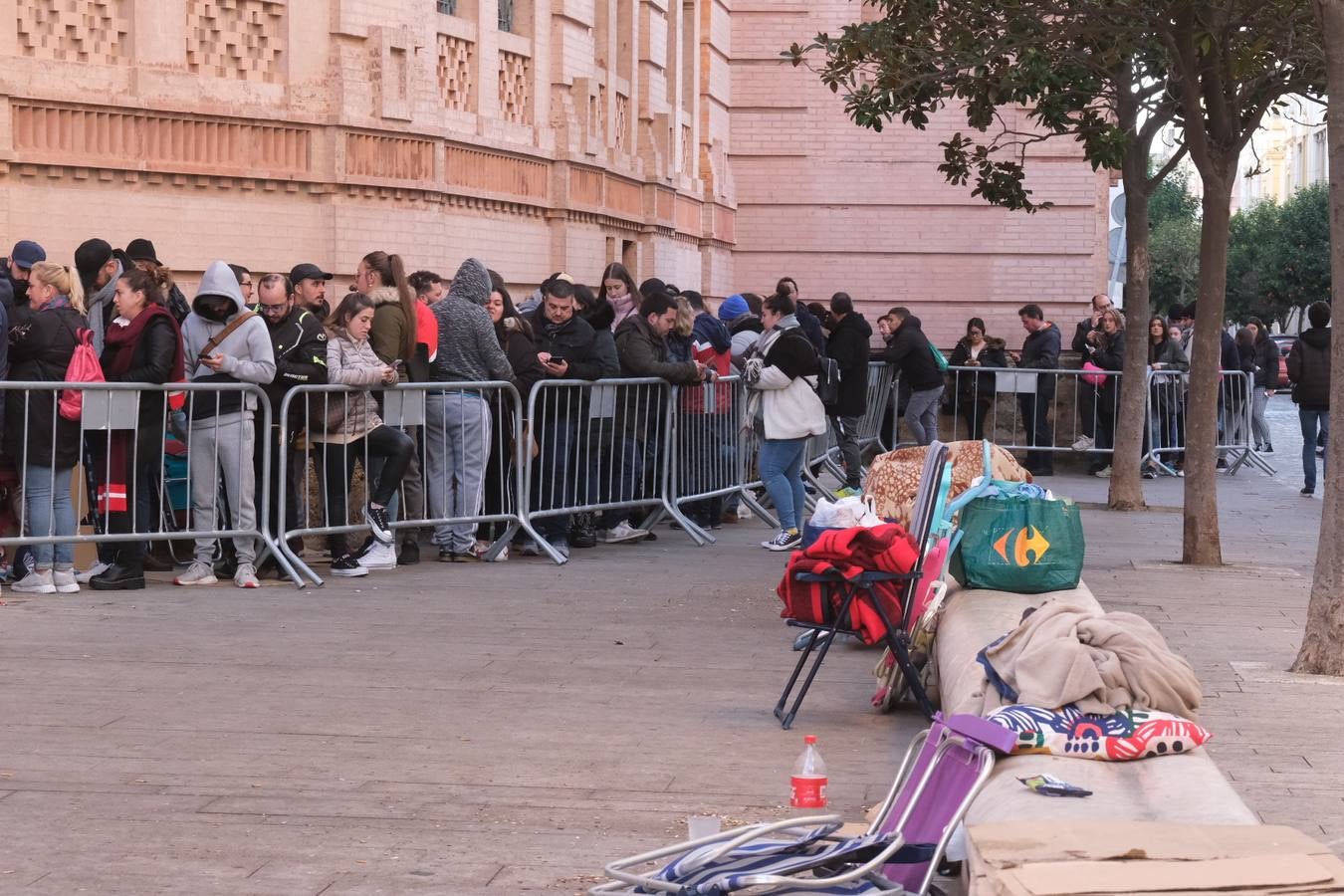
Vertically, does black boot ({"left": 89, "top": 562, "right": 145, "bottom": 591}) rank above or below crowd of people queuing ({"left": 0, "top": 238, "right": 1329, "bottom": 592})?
below

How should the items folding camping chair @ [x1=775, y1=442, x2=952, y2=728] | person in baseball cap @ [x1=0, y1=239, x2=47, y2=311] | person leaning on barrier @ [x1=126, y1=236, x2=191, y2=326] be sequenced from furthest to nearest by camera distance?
person leaning on barrier @ [x1=126, y1=236, x2=191, y2=326], person in baseball cap @ [x1=0, y1=239, x2=47, y2=311], folding camping chair @ [x1=775, y1=442, x2=952, y2=728]

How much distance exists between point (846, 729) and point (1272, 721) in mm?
1741

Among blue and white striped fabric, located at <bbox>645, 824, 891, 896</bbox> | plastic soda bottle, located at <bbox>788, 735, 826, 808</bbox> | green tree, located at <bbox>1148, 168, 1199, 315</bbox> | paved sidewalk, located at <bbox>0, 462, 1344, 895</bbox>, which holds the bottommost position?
paved sidewalk, located at <bbox>0, 462, 1344, 895</bbox>

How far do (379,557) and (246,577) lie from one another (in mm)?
1129

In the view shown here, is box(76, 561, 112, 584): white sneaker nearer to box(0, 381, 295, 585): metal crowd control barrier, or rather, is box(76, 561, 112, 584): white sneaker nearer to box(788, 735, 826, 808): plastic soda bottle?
box(0, 381, 295, 585): metal crowd control barrier

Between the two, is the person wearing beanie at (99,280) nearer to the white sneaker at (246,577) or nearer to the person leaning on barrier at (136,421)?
the person leaning on barrier at (136,421)

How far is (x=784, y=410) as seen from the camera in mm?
14117

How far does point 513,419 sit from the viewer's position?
13.4 metres

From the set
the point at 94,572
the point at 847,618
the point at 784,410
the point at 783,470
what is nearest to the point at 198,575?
the point at 94,572

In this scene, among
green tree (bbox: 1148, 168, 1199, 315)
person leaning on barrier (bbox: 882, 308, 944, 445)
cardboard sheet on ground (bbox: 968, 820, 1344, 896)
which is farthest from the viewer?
green tree (bbox: 1148, 168, 1199, 315)

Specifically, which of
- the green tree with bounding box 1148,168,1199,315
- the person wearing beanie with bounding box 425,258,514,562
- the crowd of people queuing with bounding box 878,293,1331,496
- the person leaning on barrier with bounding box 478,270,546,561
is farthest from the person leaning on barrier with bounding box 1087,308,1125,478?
the green tree with bounding box 1148,168,1199,315

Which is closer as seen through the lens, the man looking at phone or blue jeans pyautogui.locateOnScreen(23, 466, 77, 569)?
blue jeans pyautogui.locateOnScreen(23, 466, 77, 569)

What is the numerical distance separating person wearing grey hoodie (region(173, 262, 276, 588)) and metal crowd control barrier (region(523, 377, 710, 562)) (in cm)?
219

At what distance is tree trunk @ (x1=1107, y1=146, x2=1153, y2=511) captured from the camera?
17844 mm
